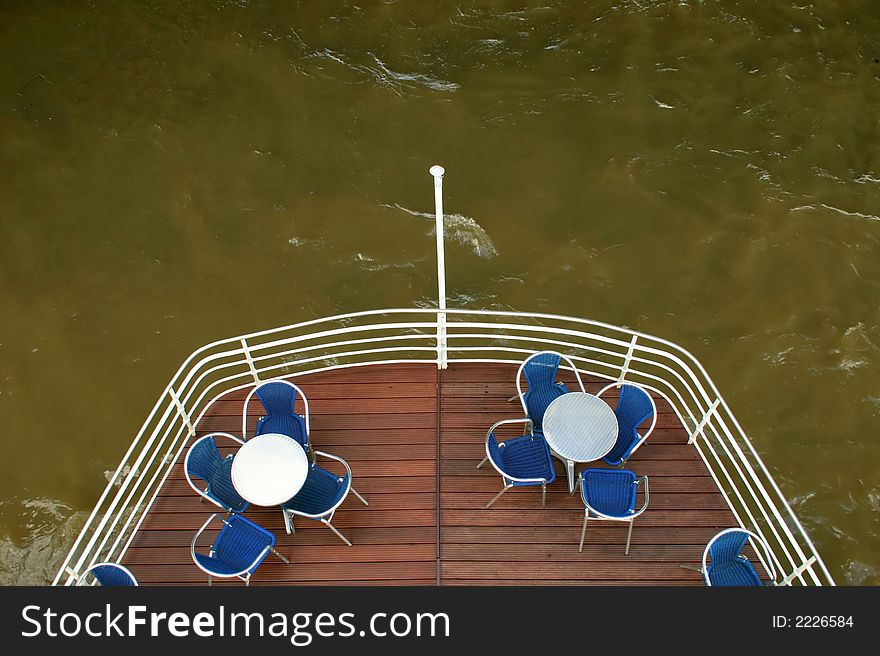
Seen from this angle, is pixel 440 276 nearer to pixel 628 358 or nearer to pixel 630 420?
pixel 628 358

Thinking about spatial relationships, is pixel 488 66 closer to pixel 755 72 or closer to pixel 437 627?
pixel 755 72

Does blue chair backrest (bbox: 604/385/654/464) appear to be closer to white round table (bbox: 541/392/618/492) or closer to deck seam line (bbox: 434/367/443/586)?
white round table (bbox: 541/392/618/492)

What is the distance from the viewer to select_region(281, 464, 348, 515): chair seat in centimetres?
698

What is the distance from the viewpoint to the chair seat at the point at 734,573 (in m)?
6.50

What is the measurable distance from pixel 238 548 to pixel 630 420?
4067mm

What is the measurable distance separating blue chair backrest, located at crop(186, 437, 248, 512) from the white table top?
3.17 m

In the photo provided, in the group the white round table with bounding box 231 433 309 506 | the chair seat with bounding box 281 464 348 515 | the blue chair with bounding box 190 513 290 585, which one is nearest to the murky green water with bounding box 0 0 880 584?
the white round table with bounding box 231 433 309 506

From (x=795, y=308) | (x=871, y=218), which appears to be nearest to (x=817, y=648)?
(x=795, y=308)

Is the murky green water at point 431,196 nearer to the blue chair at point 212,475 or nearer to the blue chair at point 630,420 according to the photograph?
the blue chair at point 630,420

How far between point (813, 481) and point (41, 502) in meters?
11.3

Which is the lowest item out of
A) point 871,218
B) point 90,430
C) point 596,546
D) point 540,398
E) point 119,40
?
point 596,546

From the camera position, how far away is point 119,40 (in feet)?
50.2

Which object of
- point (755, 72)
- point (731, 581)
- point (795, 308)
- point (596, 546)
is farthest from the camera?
point (755, 72)

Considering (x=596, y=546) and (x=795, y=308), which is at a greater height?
(x=795, y=308)
